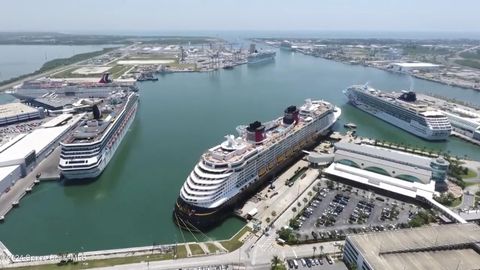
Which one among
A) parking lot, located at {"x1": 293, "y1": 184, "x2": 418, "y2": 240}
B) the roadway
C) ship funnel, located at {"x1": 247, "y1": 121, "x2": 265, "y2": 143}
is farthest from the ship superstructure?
the roadway

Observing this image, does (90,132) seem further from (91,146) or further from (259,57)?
(259,57)

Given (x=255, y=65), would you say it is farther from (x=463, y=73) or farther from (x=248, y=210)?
(x=248, y=210)

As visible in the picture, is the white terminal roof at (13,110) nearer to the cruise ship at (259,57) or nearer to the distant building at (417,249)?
the distant building at (417,249)

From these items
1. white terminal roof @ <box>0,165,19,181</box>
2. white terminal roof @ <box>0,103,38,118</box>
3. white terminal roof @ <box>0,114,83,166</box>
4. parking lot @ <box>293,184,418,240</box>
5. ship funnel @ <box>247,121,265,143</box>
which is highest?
ship funnel @ <box>247,121,265,143</box>

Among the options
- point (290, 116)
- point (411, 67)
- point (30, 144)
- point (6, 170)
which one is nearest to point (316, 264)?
point (290, 116)

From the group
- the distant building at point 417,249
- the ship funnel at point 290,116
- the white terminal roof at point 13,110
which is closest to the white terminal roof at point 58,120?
the white terminal roof at point 13,110

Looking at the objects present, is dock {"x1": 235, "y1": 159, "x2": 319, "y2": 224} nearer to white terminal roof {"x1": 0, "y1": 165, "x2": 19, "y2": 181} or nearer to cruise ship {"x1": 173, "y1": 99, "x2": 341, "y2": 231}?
cruise ship {"x1": 173, "y1": 99, "x2": 341, "y2": 231}

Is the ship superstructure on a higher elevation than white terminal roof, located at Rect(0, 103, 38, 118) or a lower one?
higher
